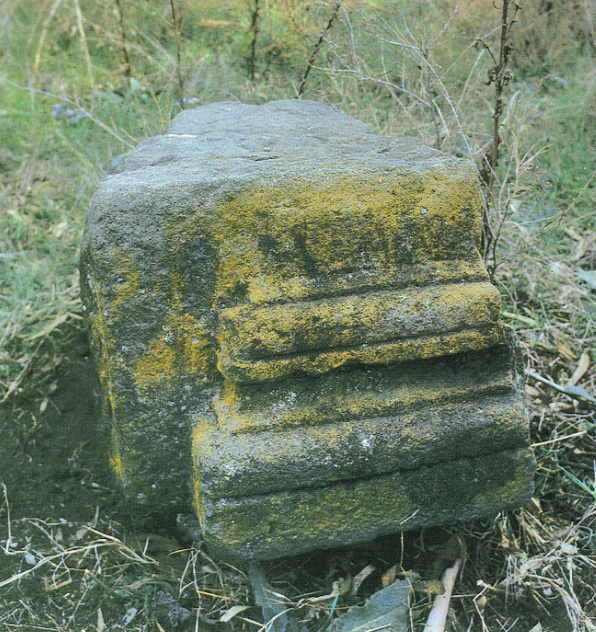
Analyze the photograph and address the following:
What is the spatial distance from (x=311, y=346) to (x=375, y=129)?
1.79m

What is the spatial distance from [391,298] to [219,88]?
7.71 ft

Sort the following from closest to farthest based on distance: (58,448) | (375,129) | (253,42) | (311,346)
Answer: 1. (311,346)
2. (58,448)
3. (375,129)
4. (253,42)

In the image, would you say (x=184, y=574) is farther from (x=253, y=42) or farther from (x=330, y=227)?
(x=253, y=42)

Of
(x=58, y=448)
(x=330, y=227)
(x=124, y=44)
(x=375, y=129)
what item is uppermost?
(x=330, y=227)

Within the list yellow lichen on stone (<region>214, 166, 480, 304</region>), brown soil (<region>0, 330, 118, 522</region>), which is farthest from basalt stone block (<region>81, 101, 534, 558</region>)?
brown soil (<region>0, 330, 118, 522</region>)

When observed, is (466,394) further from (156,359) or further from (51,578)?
(51,578)

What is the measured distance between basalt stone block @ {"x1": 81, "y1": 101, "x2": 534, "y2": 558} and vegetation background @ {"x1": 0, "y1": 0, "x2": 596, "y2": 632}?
28 cm

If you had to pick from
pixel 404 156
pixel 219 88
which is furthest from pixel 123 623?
pixel 219 88

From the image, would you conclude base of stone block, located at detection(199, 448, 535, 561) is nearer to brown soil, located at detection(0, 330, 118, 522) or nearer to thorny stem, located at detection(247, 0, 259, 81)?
brown soil, located at detection(0, 330, 118, 522)

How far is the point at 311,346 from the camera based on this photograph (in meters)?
1.30

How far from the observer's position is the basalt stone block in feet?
4.24

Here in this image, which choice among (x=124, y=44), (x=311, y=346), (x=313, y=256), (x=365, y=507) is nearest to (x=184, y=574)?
(x=365, y=507)

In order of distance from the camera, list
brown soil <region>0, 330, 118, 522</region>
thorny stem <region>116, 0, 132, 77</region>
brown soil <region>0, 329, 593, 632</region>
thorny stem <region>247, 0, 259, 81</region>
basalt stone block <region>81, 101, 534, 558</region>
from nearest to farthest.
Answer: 1. basalt stone block <region>81, 101, 534, 558</region>
2. brown soil <region>0, 329, 593, 632</region>
3. brown soil <region>0, 330, 118, 522</region>
4. thorny stem <region>247, 0, 259, 81</region>
5. thorny stem <region>116, 0, 132, 77</region>

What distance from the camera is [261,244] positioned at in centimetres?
131
